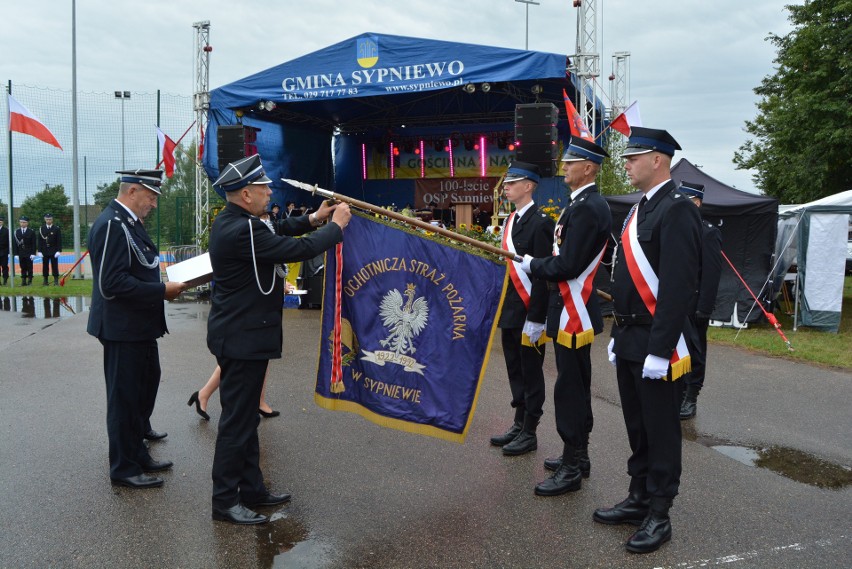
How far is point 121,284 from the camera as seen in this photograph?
3.80 m

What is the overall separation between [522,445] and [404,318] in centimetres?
137

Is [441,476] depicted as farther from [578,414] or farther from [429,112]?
[429,112]

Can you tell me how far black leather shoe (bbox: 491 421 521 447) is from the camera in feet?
15.4

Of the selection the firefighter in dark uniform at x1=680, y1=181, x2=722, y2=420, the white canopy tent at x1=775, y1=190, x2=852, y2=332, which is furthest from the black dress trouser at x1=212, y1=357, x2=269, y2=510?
the white canopy tent at x1=775, y1=190, x2=852, y2=332

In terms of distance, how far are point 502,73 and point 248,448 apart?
1005 cm

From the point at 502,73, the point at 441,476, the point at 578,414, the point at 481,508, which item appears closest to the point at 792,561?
the point at 578,414

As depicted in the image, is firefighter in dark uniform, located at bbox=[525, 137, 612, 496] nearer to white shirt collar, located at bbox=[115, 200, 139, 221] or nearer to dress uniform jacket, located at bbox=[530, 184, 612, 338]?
dress uniform jacket, located at bbox=[530, 184, 612, 338]

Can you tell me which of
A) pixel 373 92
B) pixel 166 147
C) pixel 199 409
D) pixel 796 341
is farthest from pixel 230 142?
pixel 796 341

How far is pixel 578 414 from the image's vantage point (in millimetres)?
3920

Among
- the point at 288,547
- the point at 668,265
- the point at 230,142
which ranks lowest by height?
the point at 288,547

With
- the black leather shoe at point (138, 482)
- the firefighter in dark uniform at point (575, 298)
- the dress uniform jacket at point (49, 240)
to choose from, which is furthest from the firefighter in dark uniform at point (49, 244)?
the firefighter in dark uniform at point (575, 298)

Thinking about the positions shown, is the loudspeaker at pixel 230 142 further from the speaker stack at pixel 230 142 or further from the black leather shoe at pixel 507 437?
the black leather shoe at pixel 507 437

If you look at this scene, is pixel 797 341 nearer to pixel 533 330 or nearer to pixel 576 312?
pixel 533 330

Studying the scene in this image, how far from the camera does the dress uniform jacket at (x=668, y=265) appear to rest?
10.1ft
